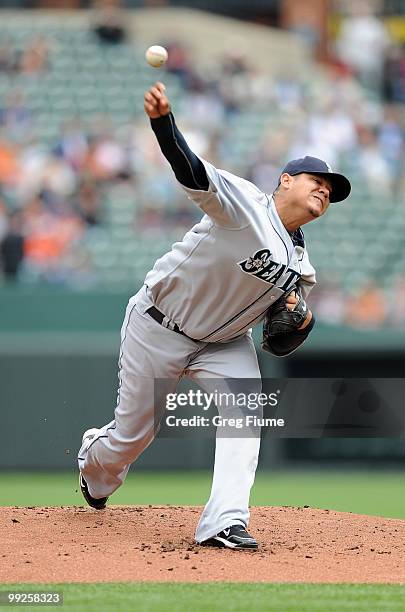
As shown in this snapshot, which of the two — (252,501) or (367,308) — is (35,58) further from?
(252,501)

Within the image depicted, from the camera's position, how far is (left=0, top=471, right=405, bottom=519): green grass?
8773 mm

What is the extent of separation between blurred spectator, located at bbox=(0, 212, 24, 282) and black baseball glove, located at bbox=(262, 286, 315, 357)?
6227mm

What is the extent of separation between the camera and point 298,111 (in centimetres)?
1518

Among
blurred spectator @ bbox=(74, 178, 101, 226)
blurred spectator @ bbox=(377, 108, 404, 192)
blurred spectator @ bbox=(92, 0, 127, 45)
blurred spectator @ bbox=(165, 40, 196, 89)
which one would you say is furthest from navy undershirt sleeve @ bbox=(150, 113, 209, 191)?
blurred spectator @ bbox=(92, 0, 127, 45)

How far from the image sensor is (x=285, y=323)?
5.73 meters

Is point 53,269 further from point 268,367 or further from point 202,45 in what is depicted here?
point 202,45

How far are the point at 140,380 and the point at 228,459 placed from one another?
56cm

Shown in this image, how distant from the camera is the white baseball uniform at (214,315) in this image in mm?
5457

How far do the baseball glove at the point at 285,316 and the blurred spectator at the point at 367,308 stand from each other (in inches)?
248

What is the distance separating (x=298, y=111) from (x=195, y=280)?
9.87 meters

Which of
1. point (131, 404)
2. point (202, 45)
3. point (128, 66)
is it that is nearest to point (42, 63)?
point (128, 66)

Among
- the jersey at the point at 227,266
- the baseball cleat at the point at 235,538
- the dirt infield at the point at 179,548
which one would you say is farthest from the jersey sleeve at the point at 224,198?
the dirt infield at the point at 179,548

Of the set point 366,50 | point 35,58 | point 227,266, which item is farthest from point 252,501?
point 366,50

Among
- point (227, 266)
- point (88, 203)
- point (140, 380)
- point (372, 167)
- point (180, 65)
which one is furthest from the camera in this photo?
point (180, 65)
